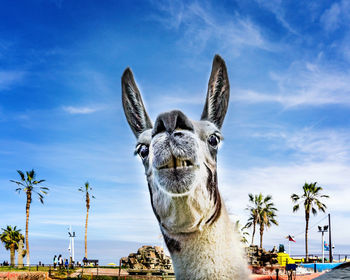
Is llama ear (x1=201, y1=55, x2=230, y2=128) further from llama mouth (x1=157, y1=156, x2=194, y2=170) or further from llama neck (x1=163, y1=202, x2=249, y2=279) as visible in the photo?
llama neck (x1=163, y1=202, x2=249, y2=279)

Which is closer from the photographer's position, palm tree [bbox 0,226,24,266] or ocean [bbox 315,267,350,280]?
ocean [bbox 315,267,350,280]

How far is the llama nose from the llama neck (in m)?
0.82

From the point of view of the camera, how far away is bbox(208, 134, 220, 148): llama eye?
288 centimetres

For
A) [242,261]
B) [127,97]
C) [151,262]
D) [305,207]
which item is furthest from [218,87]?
[305,207]

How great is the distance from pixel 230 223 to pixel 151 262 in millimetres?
30604

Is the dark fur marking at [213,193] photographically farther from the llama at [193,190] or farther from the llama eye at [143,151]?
the llama eye at [143,151]

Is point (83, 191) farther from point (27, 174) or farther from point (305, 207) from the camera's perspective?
point (305, 207)

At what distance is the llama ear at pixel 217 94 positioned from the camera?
3193 millimetres

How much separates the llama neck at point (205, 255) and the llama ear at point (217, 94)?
93 centimetres

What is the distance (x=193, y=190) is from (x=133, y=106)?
4.17 ft

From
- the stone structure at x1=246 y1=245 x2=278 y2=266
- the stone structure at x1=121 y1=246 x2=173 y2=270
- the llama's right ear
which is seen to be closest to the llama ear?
the llama's right ear

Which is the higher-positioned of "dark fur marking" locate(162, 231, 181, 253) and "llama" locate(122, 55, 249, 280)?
"llama" locate(122, 55, 249, 280)

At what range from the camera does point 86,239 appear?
2527 inches

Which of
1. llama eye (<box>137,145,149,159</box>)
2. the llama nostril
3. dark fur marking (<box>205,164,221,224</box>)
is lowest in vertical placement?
dark fur marking (<box>205,164,221,224</box>)
